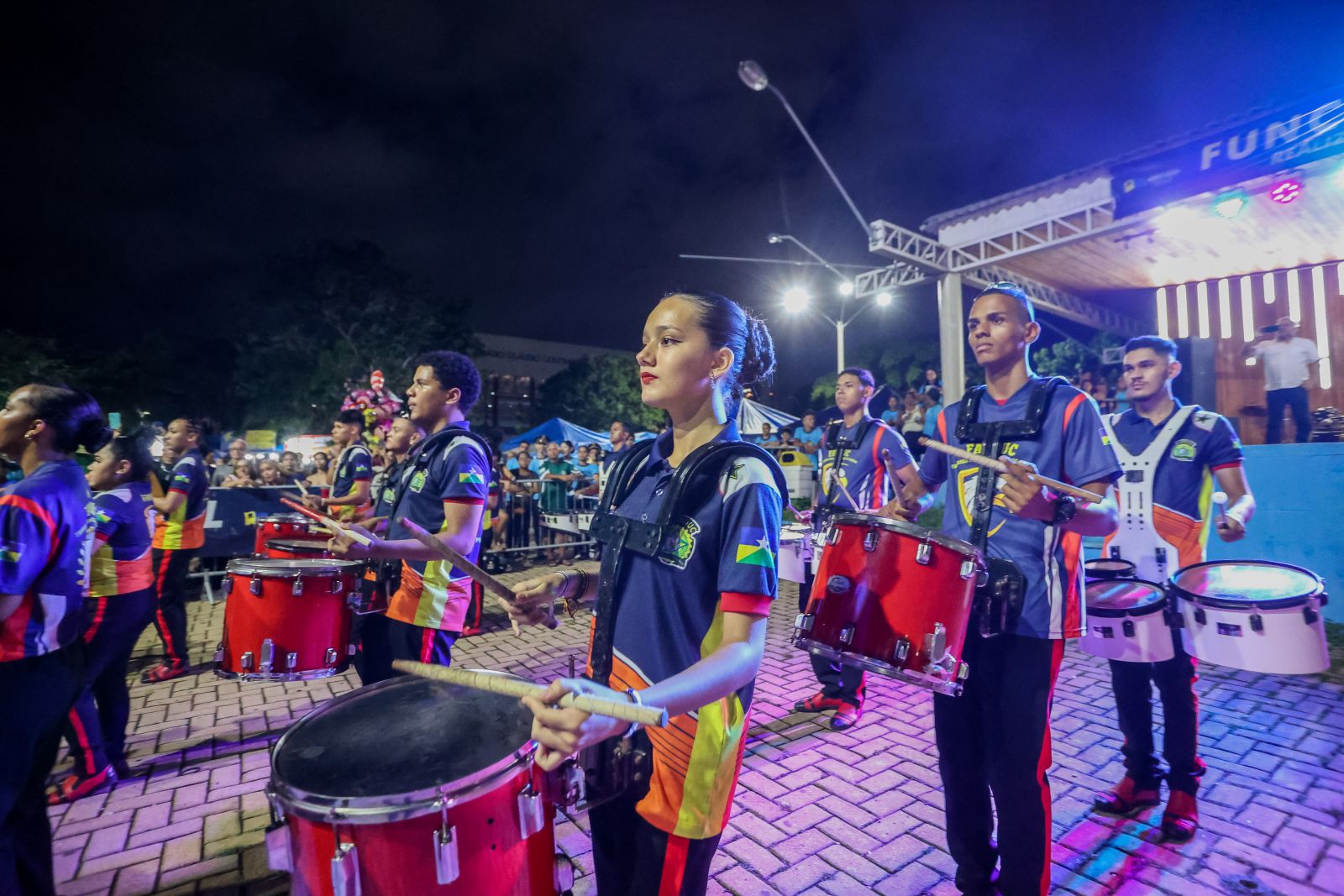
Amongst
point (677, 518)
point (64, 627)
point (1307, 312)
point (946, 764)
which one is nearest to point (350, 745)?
point (677, 518)

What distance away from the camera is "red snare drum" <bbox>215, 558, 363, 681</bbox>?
11.9 feet

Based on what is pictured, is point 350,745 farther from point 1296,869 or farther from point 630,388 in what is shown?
point 630,388

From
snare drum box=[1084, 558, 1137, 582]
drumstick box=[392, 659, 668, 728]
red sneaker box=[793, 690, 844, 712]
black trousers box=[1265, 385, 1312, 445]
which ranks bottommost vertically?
red sneaker box=[793, 690, 844, 712]

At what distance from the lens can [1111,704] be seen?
5242 millimetres

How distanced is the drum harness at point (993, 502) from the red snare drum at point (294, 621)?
126 inches

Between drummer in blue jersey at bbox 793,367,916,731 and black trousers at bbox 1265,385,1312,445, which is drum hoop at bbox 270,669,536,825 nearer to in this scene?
drummer in blue jersey at bbox 793,367,916,731

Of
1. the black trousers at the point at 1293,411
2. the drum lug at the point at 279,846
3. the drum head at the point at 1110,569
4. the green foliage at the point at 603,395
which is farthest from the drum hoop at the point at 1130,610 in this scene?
the green foliage at the point at 603,395

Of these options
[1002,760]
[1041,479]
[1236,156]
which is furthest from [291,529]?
[1236,156]

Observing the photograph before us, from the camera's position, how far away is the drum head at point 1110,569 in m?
3.65

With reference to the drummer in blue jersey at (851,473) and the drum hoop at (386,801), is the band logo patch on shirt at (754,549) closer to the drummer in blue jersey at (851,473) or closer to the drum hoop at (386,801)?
the drum hoop at (386,801)

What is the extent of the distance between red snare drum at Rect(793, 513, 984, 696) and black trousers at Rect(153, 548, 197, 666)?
6.14m

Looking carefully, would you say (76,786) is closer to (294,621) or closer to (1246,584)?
(294,621)

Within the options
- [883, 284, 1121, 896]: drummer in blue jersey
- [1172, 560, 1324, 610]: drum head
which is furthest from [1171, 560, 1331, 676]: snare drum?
[883, 284, 1121, 896]: drummer in blue jersey

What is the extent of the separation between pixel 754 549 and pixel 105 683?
16.5 feet
